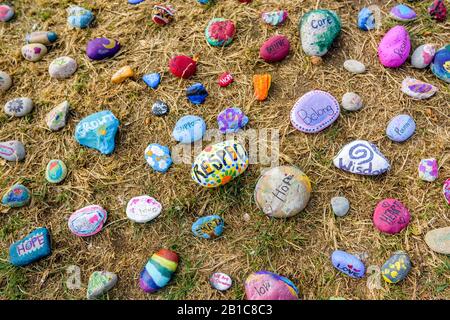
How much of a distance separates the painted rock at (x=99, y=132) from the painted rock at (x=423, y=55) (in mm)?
1712

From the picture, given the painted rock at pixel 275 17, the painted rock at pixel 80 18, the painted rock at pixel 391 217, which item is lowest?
the painted rock at pixel 391 217

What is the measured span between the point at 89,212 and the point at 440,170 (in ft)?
6.01

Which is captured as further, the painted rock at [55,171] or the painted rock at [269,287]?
the painted rock at [55,171]

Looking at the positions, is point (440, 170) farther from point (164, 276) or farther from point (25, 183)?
point (25, 183)

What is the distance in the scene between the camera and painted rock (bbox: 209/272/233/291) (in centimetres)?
195

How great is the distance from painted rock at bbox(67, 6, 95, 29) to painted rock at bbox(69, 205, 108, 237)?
125 cm

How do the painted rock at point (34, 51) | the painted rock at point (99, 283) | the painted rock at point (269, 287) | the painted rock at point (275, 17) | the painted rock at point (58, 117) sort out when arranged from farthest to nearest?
the painted rock at point (34, 51) < the painted rock at point (275, 17) < the painted rock at point (58, 117) < the painted rock at point (99, 283) < the painted rock at point (269, 287)

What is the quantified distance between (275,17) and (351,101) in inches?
27.5

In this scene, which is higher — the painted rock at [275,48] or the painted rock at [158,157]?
the painted rock at [275,48]

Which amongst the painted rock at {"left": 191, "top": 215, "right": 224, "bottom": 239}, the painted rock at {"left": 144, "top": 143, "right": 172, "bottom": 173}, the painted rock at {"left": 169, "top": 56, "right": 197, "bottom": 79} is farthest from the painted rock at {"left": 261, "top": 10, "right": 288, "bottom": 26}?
the painted rock at {"left": 191, "top": 215, "right": 224, "bottom": 239}

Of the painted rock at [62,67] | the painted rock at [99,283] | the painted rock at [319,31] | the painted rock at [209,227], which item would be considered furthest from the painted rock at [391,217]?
the painted rock at [62,67]

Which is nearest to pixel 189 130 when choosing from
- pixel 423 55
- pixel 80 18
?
pixel 80 18

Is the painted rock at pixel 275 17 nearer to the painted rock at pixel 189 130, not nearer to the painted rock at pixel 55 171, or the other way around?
the painted rock at pixel 189 130

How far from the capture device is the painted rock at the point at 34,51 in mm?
2549
